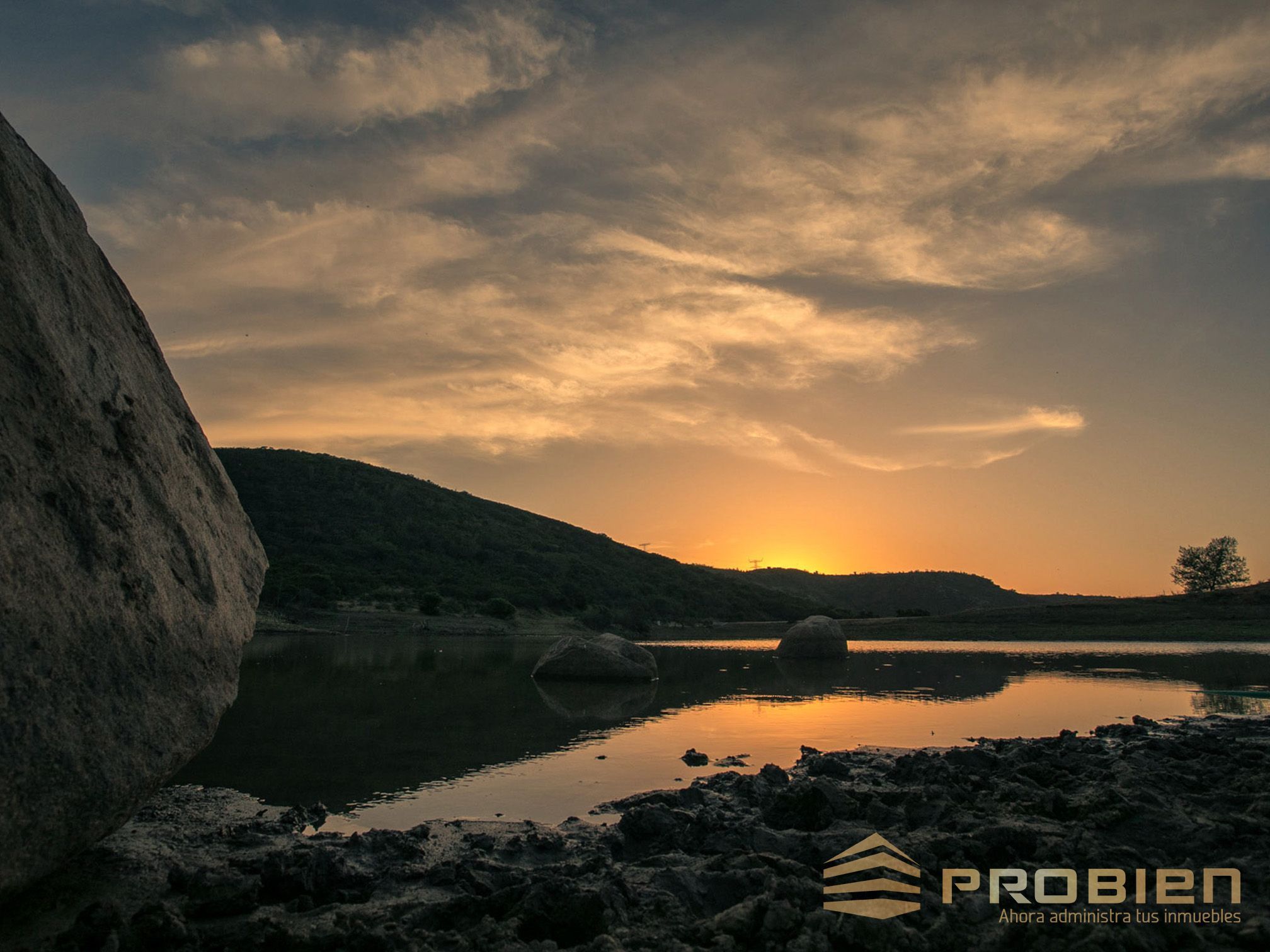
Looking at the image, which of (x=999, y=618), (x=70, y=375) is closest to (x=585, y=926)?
(x=70, y=375)

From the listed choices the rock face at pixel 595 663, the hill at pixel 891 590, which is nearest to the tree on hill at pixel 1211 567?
the hill at pixel 891 590

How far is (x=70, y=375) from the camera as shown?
620cm

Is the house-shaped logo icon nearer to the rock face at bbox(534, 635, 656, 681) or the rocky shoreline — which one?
the rocky shoreline

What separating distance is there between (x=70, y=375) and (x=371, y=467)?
3842 inches

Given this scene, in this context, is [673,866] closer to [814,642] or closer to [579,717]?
[579,717]

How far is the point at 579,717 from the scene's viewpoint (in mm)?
16531

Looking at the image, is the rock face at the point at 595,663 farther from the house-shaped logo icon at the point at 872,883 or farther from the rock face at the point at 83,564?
the house-shaped logo icon at the point at 872,883

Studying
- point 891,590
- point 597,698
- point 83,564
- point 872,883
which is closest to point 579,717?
point 597,698

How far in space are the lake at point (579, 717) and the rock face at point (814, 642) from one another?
8.59 ft

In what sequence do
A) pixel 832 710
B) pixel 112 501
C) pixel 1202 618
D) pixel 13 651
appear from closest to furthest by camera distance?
pixel 13 651
pixel 112 501
pixel 832 710
pixel 1202 618

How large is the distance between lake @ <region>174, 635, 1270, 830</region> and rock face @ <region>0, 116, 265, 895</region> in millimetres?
2675

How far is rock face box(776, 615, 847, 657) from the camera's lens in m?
36.2

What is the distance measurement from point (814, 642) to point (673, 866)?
101ft

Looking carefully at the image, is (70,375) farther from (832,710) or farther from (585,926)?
(832,710)
